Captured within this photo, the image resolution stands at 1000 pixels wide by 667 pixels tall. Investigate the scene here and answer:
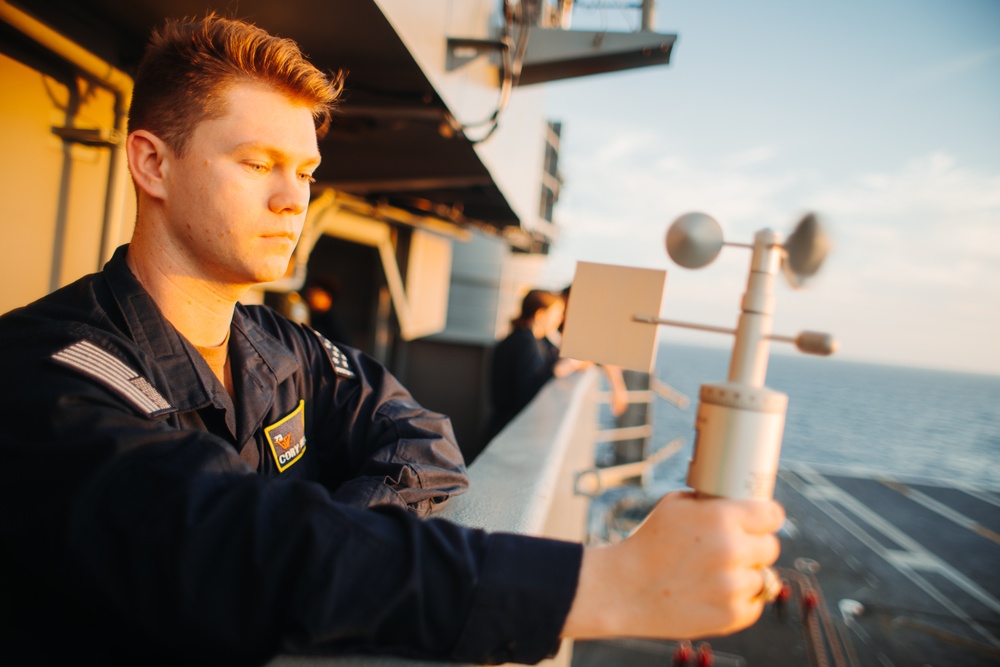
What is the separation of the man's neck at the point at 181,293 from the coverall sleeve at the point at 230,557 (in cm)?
43

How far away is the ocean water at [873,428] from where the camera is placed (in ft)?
209

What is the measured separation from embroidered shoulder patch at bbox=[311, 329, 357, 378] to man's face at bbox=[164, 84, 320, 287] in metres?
0.39

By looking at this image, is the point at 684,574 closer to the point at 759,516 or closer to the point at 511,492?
the point at 759,516

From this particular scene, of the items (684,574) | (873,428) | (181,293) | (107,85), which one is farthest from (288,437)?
(873,428)

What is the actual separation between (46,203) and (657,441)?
6610 centimetres

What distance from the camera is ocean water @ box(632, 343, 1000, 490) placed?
63812 millimetres

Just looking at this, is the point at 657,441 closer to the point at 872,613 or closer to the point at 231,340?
the point at 872,613

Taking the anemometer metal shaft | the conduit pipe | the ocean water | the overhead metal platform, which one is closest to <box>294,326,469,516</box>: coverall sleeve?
the anemometer metal shaft

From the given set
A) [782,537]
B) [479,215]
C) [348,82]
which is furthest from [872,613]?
[348,82]

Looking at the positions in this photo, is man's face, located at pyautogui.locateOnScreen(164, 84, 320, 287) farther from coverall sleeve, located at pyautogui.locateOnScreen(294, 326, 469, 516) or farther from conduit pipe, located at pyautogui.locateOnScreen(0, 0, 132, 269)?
conduit pipe, located at pyautogui.locateOnScreen(0, 0, 132, 269)

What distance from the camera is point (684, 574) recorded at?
72cm

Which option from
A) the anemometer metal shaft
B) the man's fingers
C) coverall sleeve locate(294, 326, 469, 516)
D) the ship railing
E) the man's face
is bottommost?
the ship railing

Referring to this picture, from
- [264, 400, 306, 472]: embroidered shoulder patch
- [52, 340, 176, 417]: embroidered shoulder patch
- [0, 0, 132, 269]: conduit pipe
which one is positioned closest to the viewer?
[52, 340, 176, 417]: embroidered shoulder patch

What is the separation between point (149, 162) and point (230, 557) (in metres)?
0.91
